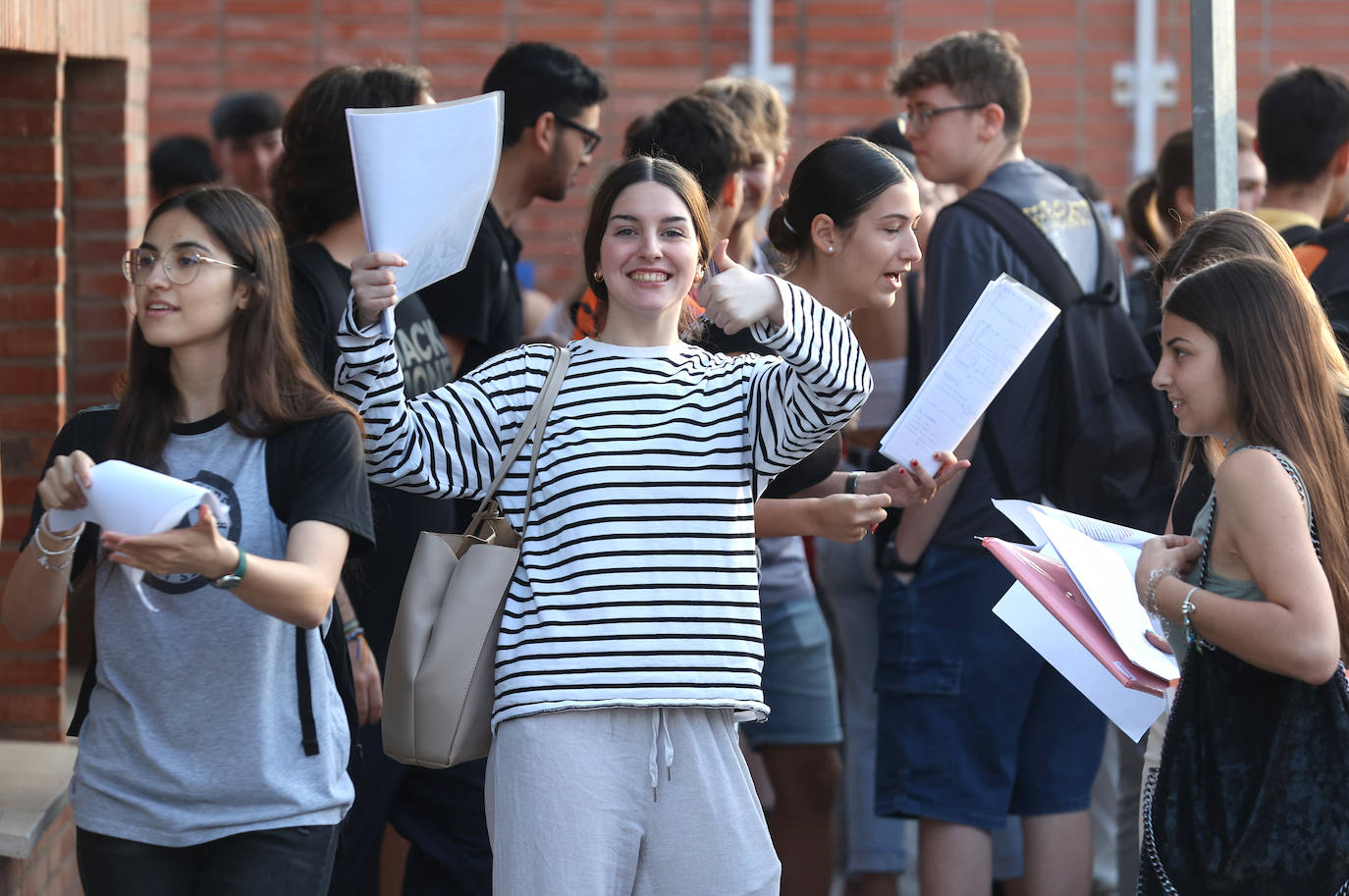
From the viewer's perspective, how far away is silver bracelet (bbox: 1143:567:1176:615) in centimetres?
261

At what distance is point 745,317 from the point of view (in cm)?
242

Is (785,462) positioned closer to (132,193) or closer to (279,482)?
(279,482)

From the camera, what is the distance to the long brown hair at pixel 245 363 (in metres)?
2.60

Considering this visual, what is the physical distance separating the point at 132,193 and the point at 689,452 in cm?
231

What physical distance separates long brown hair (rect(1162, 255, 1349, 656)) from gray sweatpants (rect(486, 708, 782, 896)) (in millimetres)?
988

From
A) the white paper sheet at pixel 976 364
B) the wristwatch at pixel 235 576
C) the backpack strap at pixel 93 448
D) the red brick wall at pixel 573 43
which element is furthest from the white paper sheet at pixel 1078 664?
the red brick wall at pixel 573 43

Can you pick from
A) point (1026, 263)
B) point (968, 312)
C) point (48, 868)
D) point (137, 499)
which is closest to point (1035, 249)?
point (1026, 263)

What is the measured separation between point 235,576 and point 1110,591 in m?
1.40

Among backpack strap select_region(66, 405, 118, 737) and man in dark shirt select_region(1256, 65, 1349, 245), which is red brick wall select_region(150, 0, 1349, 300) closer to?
man in dark shirt select_region(1256, 65, 1349, 245)

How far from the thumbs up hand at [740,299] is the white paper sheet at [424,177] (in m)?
0.41

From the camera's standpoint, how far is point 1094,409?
3766mm

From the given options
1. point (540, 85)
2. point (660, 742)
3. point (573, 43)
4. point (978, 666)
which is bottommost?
point (978, 666)

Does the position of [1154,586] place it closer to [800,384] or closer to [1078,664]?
[1078,664]

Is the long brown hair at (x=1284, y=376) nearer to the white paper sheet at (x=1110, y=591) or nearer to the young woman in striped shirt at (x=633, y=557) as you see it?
the white paper sheet at (x=1110, y=591)
